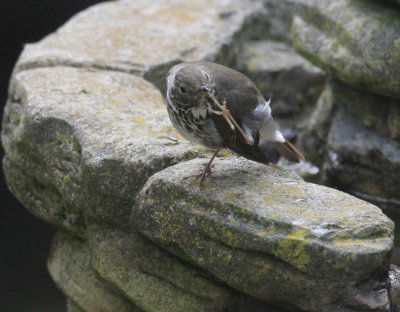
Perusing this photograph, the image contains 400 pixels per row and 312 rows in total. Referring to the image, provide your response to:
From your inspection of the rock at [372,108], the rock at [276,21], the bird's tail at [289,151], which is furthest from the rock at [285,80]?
the bird's tail at [289,151]

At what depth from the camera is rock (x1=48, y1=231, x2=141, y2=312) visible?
3.50 metres

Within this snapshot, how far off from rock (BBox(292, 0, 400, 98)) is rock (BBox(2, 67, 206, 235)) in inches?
60.3

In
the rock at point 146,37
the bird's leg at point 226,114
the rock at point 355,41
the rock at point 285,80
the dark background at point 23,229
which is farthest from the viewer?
the dark background at point 23,229

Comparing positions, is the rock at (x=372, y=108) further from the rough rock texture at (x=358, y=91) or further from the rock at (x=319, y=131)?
the rock at (x=319, y=131)

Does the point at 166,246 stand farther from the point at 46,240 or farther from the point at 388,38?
the point at 46,240

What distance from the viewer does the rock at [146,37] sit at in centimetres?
471

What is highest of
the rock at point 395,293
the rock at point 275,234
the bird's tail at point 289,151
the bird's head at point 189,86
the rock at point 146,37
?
the bird's head at point 189,86

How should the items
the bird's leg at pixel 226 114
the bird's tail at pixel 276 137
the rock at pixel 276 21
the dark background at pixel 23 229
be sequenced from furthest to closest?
the rock at pixel 276 21
the dark background at pixel 23 229
the bird's tail at pixel 276 137
the bird's leg at pixel 226 114

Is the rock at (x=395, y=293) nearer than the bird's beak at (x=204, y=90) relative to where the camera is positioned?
No

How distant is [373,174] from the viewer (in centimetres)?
475

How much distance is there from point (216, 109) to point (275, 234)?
732mm

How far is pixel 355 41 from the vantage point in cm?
445

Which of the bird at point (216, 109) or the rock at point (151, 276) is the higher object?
the bird at point (216, 109)

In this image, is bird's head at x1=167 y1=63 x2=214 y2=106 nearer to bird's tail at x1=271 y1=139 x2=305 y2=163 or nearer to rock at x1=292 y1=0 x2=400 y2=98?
bird's tail at x1=271 y1=139 x2=305 y2=163
